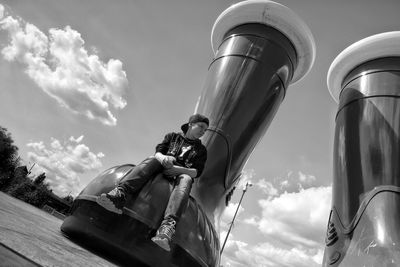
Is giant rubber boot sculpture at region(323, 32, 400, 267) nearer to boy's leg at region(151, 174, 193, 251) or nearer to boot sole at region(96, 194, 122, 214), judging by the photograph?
boy's leg at region(151, 174, 193, 251)

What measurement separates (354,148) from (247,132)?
1230mm

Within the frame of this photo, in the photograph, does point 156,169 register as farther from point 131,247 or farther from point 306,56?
point 306,56

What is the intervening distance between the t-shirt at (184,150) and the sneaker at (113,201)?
58 cm

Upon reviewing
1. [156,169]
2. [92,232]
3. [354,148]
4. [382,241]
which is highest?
[354,148]

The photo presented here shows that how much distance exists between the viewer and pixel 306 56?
14.4ft

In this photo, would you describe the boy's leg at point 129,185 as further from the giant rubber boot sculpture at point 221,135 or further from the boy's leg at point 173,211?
the boy's leg at point 173,211

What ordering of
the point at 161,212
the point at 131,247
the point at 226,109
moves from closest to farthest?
the point at 131,247 < the point at 161,212 < the point at 226,109

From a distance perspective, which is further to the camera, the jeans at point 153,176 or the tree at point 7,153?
the tree at point 7,153

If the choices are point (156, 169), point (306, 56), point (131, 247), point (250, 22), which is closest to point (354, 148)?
point (306, 56)

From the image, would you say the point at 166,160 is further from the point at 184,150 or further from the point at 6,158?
the point at 6,158

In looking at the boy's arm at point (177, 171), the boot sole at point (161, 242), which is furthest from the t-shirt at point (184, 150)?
the boot sole at point (161, 242)

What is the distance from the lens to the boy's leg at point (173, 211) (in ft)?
5.92

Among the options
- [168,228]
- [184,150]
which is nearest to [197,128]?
[184,150]

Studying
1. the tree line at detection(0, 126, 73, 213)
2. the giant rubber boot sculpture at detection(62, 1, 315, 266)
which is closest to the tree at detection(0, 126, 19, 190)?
the tree line at detection(0, 126, 73, 213)
